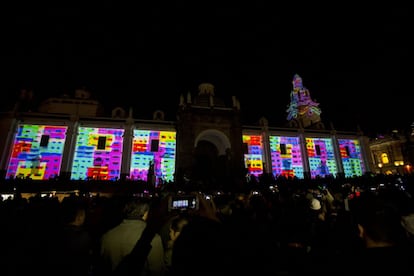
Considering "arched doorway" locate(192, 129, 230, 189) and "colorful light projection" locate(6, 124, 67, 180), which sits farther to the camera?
"arched doorway" locate(192, 129, 230, 189)

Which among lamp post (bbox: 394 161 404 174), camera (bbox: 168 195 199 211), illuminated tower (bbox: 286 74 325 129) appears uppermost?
illuminated tower (bbox: 286 74 325 129)

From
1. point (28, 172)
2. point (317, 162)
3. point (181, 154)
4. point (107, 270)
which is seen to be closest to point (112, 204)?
point (107, 270)

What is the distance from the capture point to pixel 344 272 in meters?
1.92

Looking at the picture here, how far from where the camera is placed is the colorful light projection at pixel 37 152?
25.4m

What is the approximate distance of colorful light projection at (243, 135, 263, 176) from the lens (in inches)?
1241

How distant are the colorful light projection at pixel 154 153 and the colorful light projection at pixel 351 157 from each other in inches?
1143

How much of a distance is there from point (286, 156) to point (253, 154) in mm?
5656

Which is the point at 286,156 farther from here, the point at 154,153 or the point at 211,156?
the point at 154,153

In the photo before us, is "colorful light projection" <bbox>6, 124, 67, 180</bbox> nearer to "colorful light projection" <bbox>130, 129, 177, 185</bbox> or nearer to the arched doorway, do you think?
"colorful light projection" <bbox>130, 129, 177, 185</bbox>

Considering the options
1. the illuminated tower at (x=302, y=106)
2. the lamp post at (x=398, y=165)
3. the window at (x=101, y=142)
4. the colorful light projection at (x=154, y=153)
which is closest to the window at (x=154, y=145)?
the colorful light projection at (x=154, y=153)

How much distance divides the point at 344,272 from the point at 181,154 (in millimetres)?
26587

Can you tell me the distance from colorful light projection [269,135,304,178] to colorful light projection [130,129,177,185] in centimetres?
1590

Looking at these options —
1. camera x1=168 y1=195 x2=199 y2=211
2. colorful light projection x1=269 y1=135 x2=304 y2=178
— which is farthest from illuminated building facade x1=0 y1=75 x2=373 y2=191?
camera x1=168 y1=195 x2=199 y2=211

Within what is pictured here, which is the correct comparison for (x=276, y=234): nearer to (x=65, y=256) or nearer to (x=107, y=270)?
(x=107, y=270)
